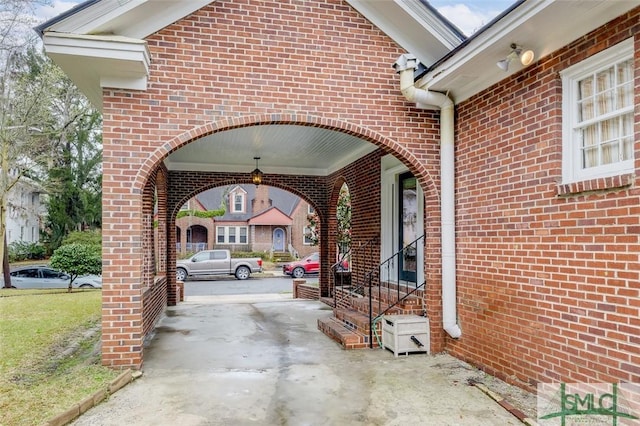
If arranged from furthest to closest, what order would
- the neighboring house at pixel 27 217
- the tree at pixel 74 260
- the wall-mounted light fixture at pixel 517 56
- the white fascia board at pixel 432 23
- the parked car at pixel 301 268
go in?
the neighboring house at pixel 27 217
the parked car at pixel 301 268
the tree at pixel 74 260
the white fascia board at pixel 432 23
the wall-mounted light fixture at pixel 517 56

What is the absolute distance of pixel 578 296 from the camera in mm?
3994

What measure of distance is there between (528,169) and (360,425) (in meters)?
2.91

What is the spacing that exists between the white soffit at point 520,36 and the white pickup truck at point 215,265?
17.9 meters

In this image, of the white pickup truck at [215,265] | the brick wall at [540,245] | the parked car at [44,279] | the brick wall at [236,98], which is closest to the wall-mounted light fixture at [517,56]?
the brick wall at [540,245]

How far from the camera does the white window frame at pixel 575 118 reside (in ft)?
12.6

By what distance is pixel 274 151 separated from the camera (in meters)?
10.1

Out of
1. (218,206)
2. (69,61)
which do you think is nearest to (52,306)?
(69,61)

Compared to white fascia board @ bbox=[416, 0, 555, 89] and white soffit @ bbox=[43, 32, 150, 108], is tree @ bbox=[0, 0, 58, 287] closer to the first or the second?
white soffit @ bbox=[43, 32, 150, 108]

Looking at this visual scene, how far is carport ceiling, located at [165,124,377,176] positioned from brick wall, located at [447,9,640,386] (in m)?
3.30

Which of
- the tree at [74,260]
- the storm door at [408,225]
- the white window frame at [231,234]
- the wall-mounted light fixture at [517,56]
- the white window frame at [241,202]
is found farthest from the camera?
the white window frame at [241,202]

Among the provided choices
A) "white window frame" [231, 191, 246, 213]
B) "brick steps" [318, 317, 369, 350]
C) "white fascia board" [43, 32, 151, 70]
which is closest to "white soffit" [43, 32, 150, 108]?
"white fascia board" [43, 32, 151, 70]

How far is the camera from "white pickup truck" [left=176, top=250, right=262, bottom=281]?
21.5m

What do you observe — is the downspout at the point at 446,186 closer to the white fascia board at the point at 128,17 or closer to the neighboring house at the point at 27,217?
the white fascia board at the point at 128,17

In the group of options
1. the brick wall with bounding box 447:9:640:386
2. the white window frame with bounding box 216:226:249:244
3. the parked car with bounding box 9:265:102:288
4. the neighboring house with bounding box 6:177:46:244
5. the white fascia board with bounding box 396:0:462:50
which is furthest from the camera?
the white window frame with bounding box 216:226:249:244
